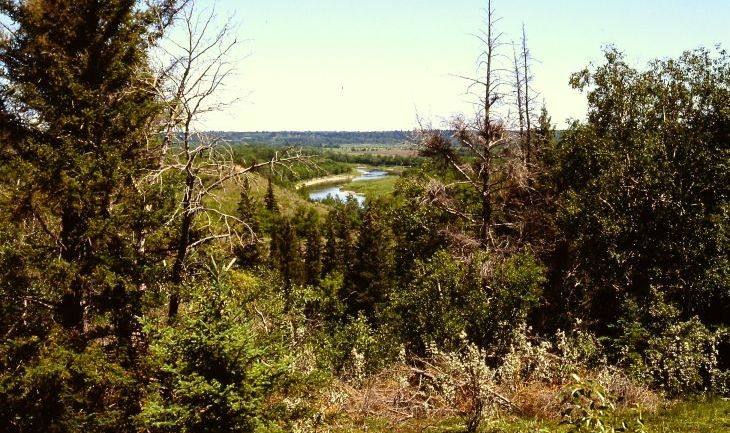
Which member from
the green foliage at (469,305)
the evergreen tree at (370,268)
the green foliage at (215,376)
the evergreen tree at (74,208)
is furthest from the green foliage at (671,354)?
the evergreen tree at (370,268)

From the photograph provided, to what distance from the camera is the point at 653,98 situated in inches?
797

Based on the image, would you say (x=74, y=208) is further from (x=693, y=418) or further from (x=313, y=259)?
(x=313, y=259)

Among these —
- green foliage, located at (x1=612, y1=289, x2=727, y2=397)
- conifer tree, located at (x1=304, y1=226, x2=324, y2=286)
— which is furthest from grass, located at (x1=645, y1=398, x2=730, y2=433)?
conifer tree, located at (x1=304, y1=226, x2=324, y2=286)

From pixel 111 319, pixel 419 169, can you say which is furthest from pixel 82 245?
pixel 419 169

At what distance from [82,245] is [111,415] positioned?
13.5ft

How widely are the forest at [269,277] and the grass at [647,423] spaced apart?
8cm

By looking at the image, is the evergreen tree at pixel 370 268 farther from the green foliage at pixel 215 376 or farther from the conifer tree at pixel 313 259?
the green foliage at pixel 215 376

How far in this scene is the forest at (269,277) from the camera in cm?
1062

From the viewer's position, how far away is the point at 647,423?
37.8ft

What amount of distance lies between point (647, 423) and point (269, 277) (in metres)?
14.8

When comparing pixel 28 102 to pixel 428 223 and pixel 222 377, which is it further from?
pixel 428 223

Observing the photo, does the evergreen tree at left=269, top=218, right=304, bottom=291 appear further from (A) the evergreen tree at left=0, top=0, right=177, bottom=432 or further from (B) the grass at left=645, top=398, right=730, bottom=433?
(B) the grass at left=645, top=398, right=730, bottom=433

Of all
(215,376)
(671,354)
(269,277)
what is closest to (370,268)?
(269,277)

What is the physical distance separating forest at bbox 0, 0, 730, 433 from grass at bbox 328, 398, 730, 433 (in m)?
0.08
